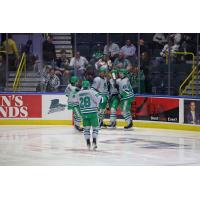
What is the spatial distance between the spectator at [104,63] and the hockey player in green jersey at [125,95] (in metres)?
1.44

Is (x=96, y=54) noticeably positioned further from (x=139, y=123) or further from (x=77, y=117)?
(x=77, y=117)

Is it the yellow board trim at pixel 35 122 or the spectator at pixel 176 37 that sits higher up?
the spectator at pixel 176 37

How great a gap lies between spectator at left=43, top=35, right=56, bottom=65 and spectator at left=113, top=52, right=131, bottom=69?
5.48ft

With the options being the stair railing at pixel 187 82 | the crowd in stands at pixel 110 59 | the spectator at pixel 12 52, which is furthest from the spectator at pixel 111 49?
the spectator at pixel 12 52

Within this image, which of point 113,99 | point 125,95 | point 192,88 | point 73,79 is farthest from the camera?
point 192,88

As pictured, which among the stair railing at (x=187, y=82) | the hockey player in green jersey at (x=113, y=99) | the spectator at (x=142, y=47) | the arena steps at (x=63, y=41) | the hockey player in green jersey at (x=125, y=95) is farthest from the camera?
the arena steps at (x=63, y=41)

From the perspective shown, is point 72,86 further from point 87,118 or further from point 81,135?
point 87,118

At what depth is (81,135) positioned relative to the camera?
1781 centimetres

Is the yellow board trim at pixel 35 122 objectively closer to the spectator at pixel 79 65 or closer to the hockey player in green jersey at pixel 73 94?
the spectator at pixel 79 65

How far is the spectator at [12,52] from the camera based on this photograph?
2075cm

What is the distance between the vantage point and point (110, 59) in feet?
67.4

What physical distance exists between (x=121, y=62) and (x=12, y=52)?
2912 mm

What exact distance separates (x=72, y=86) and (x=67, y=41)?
12.2 feet

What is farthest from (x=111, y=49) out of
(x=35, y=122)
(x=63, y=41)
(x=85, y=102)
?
(x=85, y=102)
